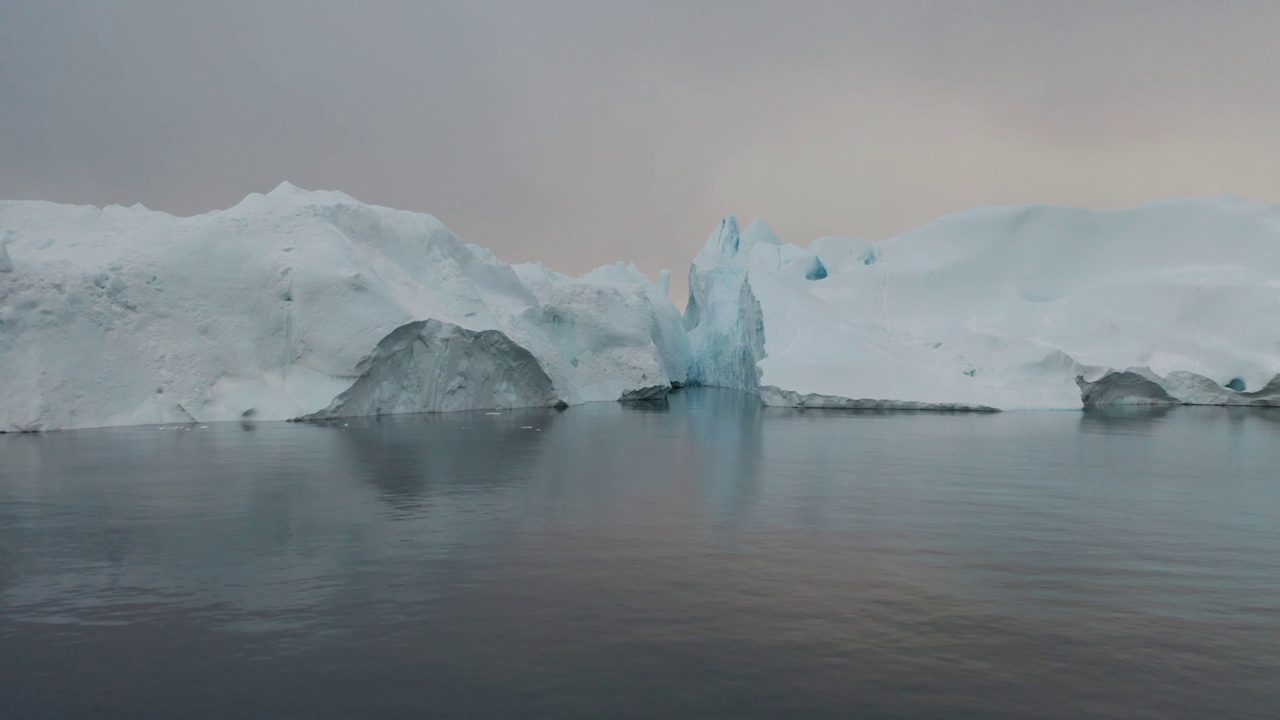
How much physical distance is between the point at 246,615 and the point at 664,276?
211ft

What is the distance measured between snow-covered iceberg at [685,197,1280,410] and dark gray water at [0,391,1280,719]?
17428 mm

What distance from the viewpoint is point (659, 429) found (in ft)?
73.4

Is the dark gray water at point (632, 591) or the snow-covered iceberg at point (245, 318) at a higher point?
the snow-covered iceberg at point (245, 318)

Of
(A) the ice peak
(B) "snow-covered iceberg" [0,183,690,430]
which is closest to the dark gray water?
(B) "snow-covered iceberg" [0,183,690,430]

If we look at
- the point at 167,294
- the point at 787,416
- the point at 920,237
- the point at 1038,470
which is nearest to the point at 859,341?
the point at 787,416

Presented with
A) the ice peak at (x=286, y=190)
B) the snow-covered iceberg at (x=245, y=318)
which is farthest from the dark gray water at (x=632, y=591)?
the ice peak at (x=286, y=190)

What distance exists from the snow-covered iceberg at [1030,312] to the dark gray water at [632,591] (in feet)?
57.2

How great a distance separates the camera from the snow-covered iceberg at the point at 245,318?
2097 centimetres

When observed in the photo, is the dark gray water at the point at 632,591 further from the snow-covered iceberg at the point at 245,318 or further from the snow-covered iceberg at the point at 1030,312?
the snow-covered iceberg at the point at 1030,312

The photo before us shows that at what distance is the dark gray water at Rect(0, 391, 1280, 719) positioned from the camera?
15.3 feet

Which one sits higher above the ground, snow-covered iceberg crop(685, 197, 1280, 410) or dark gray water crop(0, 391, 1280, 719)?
snow-covered iceberg crop(685, 197, 1280, 410)

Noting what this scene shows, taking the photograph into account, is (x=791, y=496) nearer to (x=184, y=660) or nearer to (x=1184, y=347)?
(x=184, y=660)

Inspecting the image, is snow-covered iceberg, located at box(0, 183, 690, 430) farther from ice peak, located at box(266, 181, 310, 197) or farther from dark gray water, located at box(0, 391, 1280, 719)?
dark gray water, located at box(0, 391, 1280, 719)

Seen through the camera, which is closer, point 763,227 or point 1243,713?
point 1243,713
